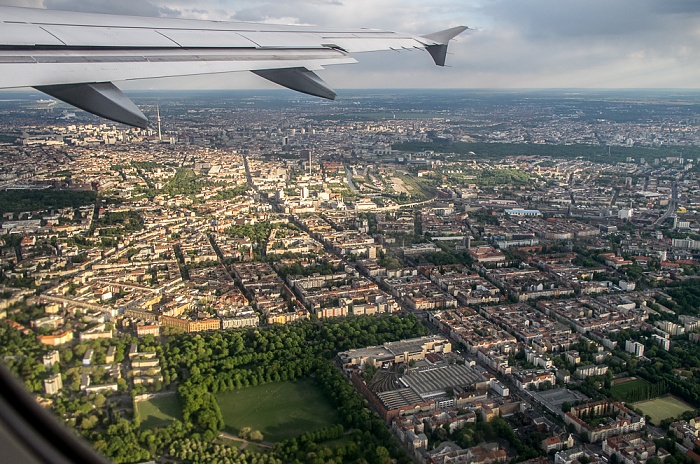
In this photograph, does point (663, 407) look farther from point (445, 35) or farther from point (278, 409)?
point (445, 35)

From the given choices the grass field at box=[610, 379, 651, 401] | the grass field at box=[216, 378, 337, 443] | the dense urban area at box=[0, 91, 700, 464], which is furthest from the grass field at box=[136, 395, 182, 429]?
the grass field at box=[610, 379, 651, 401]

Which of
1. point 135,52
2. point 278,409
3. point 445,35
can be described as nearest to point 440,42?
point 445,35

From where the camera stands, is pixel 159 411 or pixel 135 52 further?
pixel 159 411

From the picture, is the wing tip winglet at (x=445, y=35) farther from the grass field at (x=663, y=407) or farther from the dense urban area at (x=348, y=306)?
the grass field at (x=663, y=407)

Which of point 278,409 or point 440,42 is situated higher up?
point 440,42

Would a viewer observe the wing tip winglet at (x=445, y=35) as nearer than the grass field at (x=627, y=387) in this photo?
Yes

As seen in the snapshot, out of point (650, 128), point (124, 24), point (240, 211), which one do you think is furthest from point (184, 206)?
point (650, 128)

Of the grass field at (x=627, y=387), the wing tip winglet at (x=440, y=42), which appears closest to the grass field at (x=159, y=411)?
the wing tip winglet at (x=440, y=42)
